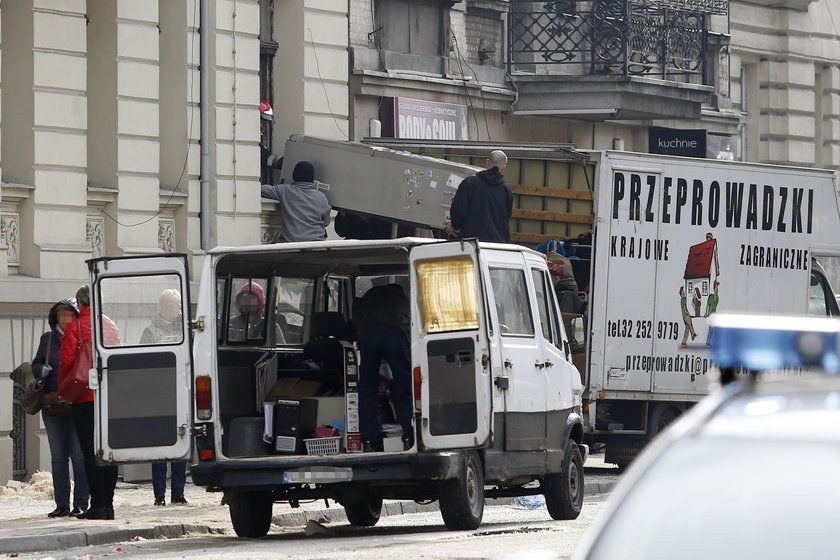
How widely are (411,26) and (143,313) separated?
13906 mm

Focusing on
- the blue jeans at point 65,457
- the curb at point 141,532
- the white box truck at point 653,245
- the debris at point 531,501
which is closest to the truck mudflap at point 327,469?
the curb at point 141,532

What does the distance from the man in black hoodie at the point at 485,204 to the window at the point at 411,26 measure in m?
7.80

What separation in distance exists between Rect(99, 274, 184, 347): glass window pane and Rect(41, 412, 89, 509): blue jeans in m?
1.88

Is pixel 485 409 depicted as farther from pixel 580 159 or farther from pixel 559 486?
pixel 580 159

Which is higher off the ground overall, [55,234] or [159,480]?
[55,234]

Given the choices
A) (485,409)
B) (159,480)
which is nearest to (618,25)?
(159,480)

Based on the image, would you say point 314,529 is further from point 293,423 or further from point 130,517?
point 130,517

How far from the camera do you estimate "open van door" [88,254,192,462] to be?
12.5 meters

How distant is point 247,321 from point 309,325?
552 millimetres

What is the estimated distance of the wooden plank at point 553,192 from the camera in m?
19.5

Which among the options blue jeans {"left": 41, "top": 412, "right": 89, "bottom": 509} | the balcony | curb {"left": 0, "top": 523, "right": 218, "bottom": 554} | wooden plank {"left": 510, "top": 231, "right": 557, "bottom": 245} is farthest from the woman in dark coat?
the balcony

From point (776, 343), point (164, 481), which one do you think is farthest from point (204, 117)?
point (776, 343)

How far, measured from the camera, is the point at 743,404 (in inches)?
152

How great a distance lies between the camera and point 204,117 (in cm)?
2173
